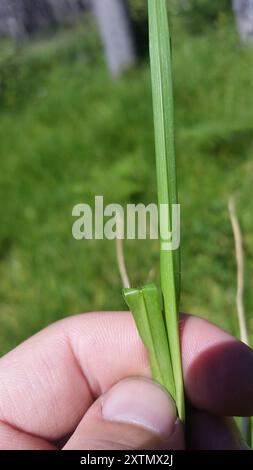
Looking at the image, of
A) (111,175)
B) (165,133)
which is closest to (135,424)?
(165,133)

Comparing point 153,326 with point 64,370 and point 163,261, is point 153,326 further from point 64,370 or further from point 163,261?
point 64,370

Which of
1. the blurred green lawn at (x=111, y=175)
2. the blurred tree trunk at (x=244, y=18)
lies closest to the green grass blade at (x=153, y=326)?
the blurred green lawn at (x=111, y=175)

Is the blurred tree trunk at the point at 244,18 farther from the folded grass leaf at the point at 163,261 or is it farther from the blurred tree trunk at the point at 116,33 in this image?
the folded grass leaf at the point at 163,261

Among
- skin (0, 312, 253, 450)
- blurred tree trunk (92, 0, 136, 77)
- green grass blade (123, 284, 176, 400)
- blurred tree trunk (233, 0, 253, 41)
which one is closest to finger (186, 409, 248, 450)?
skin (0, 312, 253, 450)

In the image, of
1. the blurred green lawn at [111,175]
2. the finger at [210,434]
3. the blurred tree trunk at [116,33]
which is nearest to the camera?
the finger at [210,434]

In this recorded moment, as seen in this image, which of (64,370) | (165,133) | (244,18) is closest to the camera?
(165,133)

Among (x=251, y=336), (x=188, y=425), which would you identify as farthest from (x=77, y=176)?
(x=188, y=425)
